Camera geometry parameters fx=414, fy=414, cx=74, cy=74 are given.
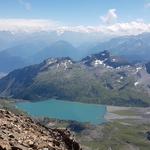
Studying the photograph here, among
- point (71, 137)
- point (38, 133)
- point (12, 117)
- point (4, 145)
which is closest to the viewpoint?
point (4, 145)

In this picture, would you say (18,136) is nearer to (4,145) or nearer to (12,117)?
(4,145)

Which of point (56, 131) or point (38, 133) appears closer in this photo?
point (38, 133)

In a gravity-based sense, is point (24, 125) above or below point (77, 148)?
above

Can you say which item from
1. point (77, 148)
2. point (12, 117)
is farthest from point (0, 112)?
point (77, 148)

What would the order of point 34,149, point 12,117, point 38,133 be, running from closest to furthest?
point 34,149 < point 38,133 < point 12,117

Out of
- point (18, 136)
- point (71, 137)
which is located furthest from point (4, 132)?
point (71, 137)

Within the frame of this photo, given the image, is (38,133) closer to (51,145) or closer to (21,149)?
(51,145)
